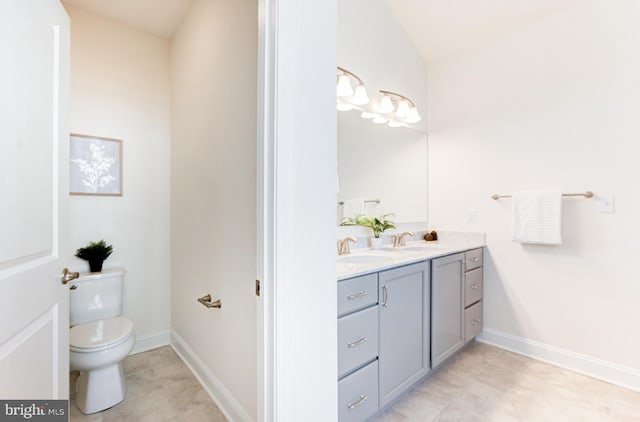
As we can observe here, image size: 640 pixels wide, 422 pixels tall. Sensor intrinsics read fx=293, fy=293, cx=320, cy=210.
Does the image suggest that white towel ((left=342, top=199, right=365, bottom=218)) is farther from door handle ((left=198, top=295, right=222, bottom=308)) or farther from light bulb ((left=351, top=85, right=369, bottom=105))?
door handle ((left=198, top=295, right=222, bottom=308))

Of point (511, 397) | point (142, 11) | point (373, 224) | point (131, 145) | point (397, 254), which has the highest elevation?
point (142, 11)

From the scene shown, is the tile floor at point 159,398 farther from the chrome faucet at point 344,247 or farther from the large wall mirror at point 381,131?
the large wall mirror at point 381,131

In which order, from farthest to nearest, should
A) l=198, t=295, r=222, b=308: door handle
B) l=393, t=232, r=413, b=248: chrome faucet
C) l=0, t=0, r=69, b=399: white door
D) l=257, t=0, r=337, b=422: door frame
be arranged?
l=393, t=232, r=413, b=248: chrome faucet, l=198, t=295, r=222, b=308: door handle, l=257, t=0, r=337, b=422: door frame, l=0, t=0, r=69, b=399: white door

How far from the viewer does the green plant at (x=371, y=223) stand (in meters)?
2.23

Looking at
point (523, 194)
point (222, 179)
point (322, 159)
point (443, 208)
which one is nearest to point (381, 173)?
point (443, 208)

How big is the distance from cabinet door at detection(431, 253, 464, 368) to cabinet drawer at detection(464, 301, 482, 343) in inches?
3.5

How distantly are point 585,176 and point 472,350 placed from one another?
155cm

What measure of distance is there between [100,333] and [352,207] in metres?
1.76

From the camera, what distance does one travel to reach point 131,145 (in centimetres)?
223

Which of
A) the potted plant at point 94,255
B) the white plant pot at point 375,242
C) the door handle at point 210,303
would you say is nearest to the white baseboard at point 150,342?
the potted plant at point 94,255

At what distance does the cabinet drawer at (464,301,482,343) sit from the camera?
7.43 feet

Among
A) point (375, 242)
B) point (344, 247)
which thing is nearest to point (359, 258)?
point (344, 247)

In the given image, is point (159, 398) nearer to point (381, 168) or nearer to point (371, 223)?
point (371, 223)

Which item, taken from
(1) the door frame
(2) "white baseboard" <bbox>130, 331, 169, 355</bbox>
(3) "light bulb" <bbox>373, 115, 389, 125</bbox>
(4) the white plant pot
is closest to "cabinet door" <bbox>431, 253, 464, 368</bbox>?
(4) the white plant pot
